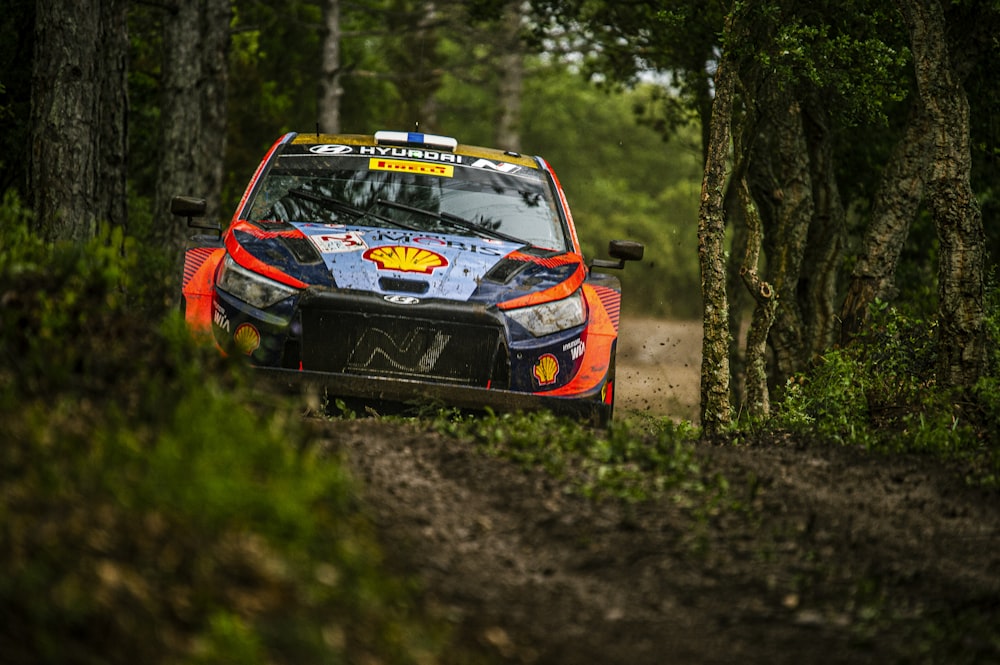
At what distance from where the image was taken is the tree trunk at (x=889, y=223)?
39.3ft

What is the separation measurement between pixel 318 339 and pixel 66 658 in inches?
165

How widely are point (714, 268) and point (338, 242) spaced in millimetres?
3269

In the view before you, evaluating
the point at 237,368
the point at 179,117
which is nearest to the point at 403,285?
the point at 237,368

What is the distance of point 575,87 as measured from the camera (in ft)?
198

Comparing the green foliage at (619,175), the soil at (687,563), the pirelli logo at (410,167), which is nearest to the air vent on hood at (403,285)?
the soil at (687,563)

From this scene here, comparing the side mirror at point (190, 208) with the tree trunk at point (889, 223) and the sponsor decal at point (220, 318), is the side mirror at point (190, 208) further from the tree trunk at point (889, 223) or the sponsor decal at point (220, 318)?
the tree trunk at point (889, 223)

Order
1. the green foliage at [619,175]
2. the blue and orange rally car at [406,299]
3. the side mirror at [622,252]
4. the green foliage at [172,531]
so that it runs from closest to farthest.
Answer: the green foliage at [172,531] < the blue and orange rally car at [406,299] < the side mirror at [622,252] < the green foliage at [619,175]

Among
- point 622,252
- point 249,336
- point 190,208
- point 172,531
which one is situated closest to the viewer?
point 172,531

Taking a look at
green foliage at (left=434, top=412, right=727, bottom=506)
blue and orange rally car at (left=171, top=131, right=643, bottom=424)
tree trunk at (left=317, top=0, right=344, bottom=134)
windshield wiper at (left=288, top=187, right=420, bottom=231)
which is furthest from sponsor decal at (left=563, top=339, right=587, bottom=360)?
tree trunk at (left=317, top=0, right=344, bottom=134)

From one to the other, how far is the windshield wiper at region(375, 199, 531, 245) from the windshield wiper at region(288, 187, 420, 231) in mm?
142

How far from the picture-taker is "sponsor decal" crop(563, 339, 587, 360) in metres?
7.54

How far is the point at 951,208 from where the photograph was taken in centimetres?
863

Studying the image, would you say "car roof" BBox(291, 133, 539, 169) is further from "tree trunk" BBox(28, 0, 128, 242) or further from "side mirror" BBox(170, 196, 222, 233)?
"tree trunk" BBox(28, 0, 128, 242)

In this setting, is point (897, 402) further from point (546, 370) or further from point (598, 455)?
point (598, 455)
